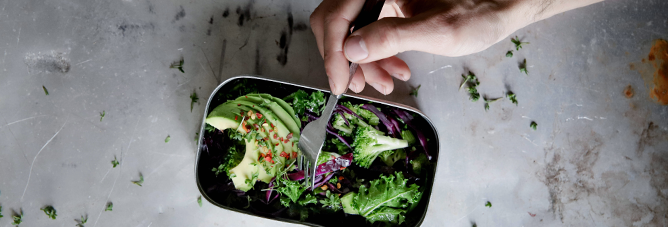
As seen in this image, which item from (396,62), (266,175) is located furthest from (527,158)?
(266,175)

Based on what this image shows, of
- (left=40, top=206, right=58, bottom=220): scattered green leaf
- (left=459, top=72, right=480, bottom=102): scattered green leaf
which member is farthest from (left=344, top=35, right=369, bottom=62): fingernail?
(left=40, top=206, right=58, bottom=220): scattered green leaf

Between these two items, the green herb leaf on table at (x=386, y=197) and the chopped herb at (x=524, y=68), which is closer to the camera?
the green herb leaf on table at (x=386, y=197)

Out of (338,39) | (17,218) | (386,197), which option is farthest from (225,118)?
(17,218)

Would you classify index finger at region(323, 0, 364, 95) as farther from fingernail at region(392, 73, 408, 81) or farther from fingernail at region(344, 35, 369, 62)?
fingernail at region(392, 73, 408, 81)

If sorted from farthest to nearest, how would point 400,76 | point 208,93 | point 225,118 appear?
point 208,93
point 400,76
point 225,118

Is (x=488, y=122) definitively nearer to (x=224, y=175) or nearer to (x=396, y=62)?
(x=396, y=62)

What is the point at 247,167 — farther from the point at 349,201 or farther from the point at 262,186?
the point at 349,201

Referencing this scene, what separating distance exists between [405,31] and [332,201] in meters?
1.11

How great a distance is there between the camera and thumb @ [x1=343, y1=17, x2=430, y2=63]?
163cm

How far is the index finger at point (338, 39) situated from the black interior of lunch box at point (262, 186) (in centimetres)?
33

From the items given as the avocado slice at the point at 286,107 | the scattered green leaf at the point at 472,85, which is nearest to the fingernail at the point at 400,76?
the scattered green leaf at the point at 472,85

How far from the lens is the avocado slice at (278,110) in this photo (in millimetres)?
2080

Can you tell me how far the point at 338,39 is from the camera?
1865 mm

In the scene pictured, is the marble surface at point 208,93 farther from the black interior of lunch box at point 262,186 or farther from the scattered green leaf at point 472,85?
the black interior of lunch box at point 262,186
